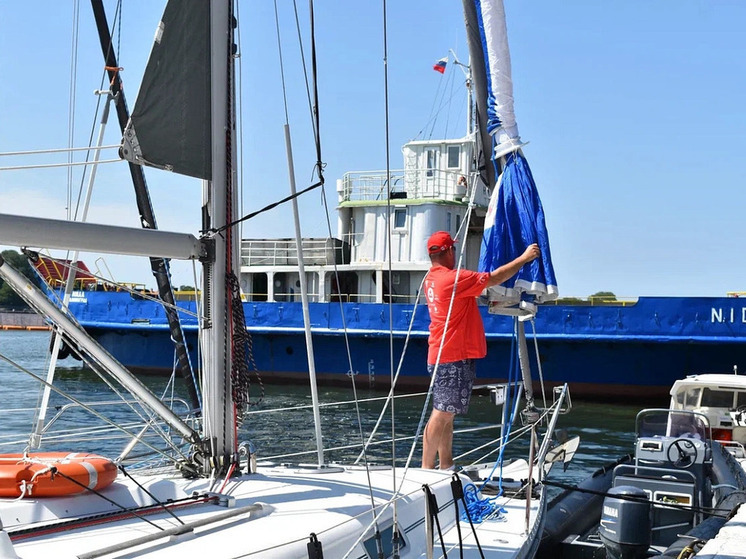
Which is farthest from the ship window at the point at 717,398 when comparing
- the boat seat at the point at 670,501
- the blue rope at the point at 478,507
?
the blue rope at the point at 478,507

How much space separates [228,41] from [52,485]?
2360 mm

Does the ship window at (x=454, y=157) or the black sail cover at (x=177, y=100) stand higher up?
the ship window at (x=454, y=157)

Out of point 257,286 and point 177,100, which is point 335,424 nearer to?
point 257,286

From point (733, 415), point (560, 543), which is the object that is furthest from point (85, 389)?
point (560, 543)

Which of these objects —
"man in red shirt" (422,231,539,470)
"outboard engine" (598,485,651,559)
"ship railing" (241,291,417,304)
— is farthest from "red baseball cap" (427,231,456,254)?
"ship railing" (241,291,417,304)

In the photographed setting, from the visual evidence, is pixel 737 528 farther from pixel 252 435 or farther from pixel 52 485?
pixel 252 435

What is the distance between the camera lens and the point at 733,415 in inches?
455

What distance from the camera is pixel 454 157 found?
24.9 meters

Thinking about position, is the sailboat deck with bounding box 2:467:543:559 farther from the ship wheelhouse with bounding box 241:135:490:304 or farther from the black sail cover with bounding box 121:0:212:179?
the ship wheelhouse with bounding box 241:135:490:304

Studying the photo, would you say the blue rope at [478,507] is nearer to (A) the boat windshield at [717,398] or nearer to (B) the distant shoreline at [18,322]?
(A) the boat windshield at [717,398]

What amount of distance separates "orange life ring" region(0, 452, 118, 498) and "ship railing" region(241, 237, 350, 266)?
20313 millimetres

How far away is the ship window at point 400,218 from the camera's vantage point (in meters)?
23.7

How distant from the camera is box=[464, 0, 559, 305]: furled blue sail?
16.5 feet

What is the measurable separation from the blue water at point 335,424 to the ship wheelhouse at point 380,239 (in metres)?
3.69
